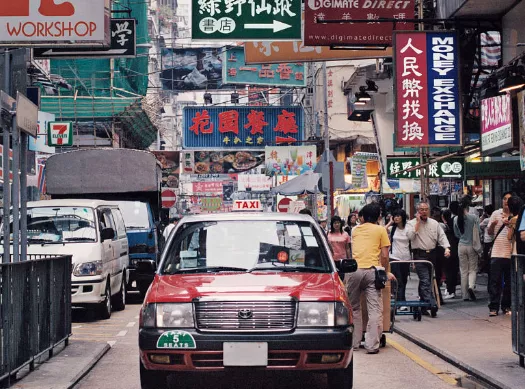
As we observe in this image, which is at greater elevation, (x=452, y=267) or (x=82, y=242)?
(x=82, y=242)

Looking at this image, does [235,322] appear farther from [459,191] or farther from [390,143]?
[390,143]

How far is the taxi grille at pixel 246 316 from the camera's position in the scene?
26.4 ft

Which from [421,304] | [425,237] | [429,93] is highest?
[429,93]

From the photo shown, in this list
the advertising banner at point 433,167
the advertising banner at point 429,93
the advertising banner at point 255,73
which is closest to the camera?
the advertising banner at point 429,93

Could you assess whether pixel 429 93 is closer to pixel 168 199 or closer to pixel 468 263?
pixel 468 263

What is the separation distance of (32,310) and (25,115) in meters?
2.02

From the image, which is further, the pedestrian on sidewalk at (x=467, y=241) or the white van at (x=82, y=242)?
the pedestrian on sidewalk at (x=467, y=241)

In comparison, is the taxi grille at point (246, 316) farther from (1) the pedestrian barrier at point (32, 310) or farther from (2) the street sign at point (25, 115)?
(2) the street sign at point (25, 115)

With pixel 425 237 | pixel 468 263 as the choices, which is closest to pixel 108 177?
pixel 468 263

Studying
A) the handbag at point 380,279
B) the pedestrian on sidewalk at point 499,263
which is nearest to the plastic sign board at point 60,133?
the pedestrian on sidewalk at point 499,263

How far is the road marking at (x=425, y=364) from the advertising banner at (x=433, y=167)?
35.3 feet

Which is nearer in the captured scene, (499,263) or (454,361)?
(454,361)

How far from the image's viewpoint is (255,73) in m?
46.4

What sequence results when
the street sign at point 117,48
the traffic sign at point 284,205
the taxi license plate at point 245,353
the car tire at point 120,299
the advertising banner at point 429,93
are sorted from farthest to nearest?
the traffic sign at point 284,205 < the street sign at point 117,48 < the car tire at point 120,299 < the advertising banner at point 429,93 < the taxi license plate at point 245,353
